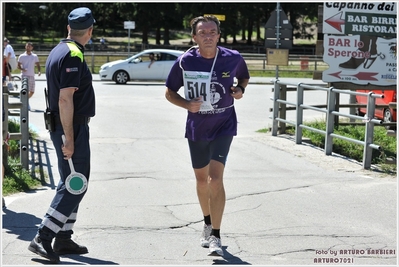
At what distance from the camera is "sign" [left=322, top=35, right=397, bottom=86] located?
44.6ft

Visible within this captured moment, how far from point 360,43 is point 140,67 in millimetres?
18043

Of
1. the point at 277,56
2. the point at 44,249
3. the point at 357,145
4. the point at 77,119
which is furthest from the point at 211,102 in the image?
the point at 277,56

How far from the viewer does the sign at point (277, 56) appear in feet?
53.3

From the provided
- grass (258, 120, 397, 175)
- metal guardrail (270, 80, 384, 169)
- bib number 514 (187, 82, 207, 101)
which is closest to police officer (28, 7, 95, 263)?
bib number 514 (187, 82, 207, 101)

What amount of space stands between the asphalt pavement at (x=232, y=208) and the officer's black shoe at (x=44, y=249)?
98 millimetres

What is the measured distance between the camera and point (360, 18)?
13.5 meters

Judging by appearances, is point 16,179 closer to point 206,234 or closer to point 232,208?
point 232,208

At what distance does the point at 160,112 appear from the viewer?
60.8ft

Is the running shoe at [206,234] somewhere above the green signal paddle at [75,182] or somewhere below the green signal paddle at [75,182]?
below

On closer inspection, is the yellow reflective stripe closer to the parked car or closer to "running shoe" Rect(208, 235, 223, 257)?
"running shoe" Rect(208, 235, 223, 257)

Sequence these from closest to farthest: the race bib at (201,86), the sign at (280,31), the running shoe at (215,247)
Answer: the running shoe at (215,247) → the race bib at (201,86) → the sign at (280,31)

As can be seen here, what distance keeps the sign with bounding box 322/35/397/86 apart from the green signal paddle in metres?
8.62

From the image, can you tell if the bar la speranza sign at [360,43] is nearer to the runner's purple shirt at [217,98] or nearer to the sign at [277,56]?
the sign at [277,56]

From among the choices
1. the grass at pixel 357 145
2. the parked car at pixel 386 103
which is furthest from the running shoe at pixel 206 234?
the parked car at pixel 386 103
